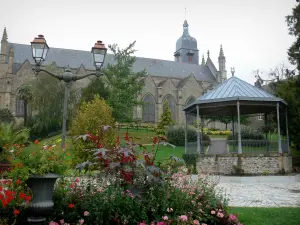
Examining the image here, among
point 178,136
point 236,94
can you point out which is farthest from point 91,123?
point 178,136

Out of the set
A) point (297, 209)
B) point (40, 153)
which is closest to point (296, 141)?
point (297, 209)

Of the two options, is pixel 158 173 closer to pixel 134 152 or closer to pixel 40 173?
pixel 134 152

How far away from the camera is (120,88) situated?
33375mm

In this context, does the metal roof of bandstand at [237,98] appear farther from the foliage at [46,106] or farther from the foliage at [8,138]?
the foliage at [46,106]

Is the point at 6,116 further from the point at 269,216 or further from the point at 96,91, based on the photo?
the point at 269,216

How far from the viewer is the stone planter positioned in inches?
195

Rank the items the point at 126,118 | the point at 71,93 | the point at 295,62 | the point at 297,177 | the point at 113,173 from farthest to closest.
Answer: the point at 71,93, the point at 126,118, the point at 295,62, the point at 297,177, the point at 113,173

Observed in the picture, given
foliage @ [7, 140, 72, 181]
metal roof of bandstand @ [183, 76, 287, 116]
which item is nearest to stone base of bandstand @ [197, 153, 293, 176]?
metal roof of bandstand @ [183, 76, 287, 116]

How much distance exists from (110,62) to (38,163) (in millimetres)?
49401

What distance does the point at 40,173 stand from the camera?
5055 mm

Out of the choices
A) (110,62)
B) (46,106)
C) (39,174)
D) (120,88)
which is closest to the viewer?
(39,174)

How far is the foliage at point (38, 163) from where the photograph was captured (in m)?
4.96

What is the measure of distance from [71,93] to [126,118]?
394 inches

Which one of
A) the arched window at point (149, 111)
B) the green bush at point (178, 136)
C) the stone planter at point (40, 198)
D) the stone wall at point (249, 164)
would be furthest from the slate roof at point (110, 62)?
the stone planter at point (40, 198)
